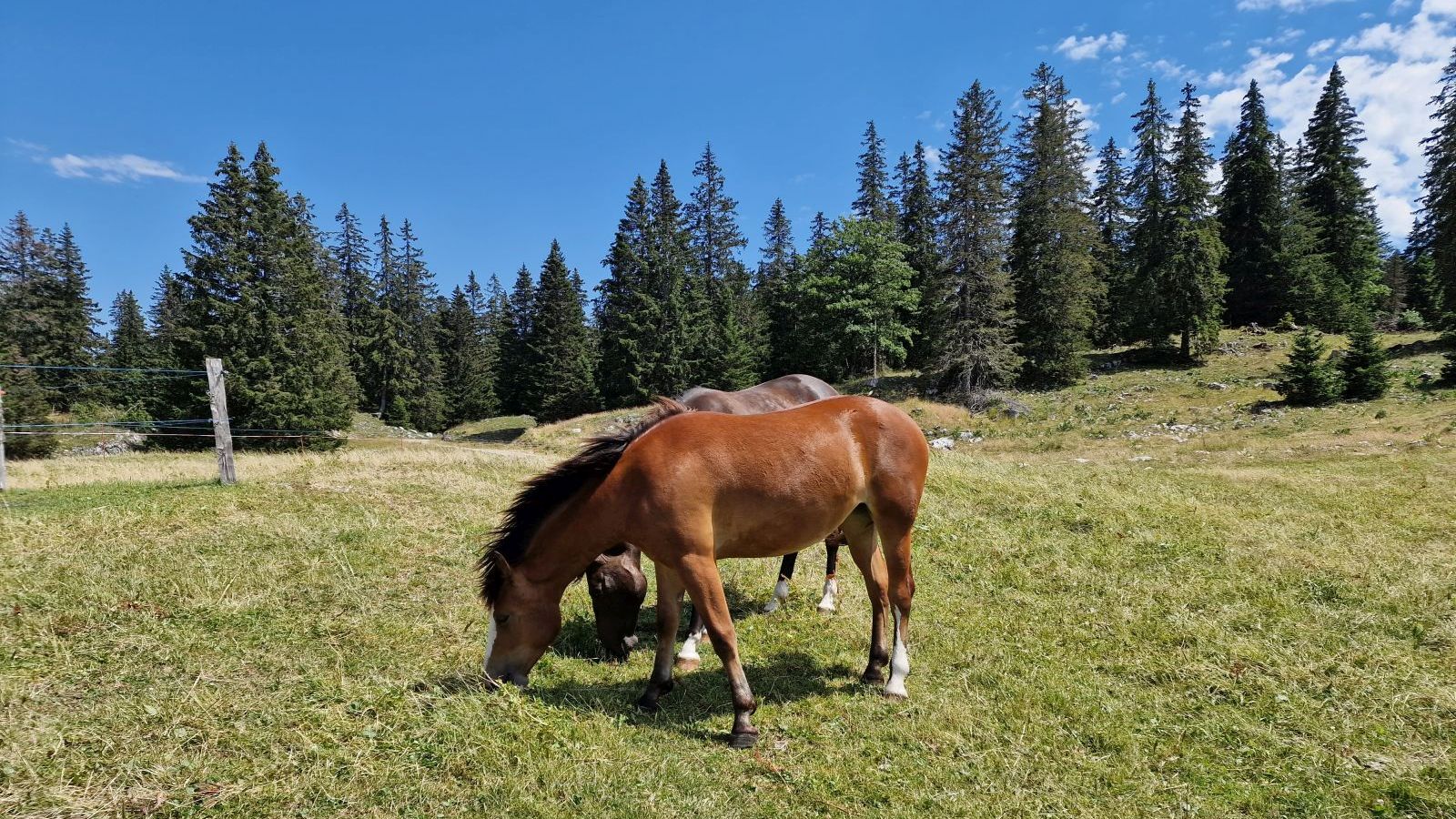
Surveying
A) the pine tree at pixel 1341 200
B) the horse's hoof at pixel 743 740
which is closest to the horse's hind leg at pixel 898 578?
the horse's hoof at pixel 743 740

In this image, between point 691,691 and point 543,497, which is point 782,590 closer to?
point 691,691

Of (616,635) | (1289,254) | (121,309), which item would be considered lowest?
(616,635)

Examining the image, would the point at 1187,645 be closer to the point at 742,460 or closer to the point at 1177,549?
the point at 1177,549

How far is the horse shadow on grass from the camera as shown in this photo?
14.7 ft

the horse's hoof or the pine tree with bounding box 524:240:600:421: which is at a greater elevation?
the pine tree with bounding box 524:240:600:421

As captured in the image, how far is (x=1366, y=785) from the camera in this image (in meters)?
3.66

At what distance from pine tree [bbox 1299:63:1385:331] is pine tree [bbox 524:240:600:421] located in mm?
54910

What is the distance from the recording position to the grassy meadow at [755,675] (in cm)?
349

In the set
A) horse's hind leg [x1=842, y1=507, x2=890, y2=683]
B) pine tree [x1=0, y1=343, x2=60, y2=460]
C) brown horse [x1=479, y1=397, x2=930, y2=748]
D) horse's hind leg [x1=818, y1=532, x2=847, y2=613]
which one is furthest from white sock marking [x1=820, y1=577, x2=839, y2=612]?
pine tree [x1=0, y1=343, x2=60, y2=460]

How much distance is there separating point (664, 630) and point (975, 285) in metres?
36.5

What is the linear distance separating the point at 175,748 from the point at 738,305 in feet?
187

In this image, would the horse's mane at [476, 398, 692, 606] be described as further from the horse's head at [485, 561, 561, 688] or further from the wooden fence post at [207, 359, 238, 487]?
the wooden fence post at [207, 359, 238, 487]

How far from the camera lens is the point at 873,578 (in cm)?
543

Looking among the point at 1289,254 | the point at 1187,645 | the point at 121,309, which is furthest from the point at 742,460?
the point at 121,309
